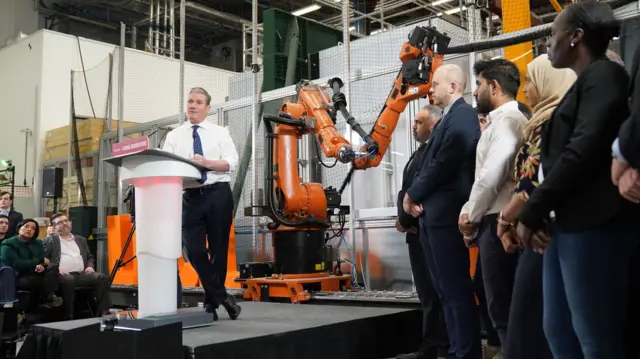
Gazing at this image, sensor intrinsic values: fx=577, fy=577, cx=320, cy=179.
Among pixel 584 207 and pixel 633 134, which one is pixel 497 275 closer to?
pixel 584 207

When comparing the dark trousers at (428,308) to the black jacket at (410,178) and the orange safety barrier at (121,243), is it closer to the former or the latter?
the black jacket at (410,178)

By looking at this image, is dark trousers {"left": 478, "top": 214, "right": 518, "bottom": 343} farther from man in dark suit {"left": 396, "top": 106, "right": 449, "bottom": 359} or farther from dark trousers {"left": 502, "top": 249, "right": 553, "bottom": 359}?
A: man in dark suit {"left": 396, "top": 106, "right": 449, "bottom": 359}

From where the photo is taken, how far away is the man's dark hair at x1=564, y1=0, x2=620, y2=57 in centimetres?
158

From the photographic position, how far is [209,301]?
11.0 feet

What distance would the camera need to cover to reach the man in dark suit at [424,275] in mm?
3234

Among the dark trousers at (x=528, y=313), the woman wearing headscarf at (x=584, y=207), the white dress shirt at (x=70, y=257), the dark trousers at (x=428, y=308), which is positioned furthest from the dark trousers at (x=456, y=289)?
the white dress shirt at (x=70, y=257)

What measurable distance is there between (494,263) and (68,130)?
30.3 ft

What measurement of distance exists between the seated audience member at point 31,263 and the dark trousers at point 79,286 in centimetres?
17

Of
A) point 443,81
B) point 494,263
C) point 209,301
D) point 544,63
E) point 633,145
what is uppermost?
point 443,81

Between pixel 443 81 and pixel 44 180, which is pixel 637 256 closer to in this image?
pixel 443 81

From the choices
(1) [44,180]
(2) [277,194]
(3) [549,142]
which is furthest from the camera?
(1) [44,180]

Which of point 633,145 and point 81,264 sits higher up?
point 633,145

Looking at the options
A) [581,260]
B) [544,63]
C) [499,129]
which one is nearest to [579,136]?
[581,260]

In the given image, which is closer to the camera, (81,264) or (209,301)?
(209,301)
